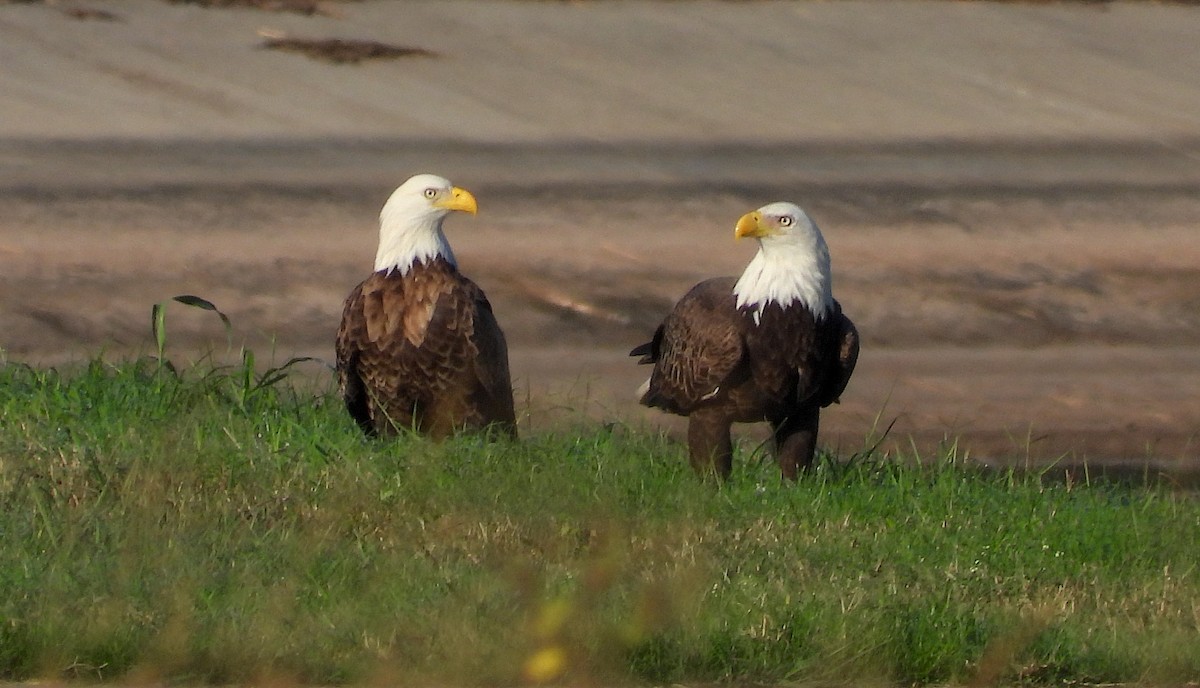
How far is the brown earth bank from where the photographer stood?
27.9 feet

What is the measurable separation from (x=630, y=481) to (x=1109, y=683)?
6.65 ft

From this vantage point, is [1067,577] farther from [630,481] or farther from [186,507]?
[186,507]

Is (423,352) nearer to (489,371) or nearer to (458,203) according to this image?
(489,371)

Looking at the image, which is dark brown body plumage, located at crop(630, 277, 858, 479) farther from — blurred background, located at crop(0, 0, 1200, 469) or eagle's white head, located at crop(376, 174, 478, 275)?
eagle's white head, located at crop(376, 174, 478, 275)

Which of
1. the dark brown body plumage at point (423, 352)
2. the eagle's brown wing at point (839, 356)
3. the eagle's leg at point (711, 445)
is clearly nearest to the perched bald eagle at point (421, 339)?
the dark brown body plumage at point (423, 352)

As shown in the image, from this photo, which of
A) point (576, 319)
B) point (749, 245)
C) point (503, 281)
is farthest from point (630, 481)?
point (749, 245)

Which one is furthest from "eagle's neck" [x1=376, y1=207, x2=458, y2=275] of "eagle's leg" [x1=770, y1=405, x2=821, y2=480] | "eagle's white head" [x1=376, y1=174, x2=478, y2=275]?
"eagle's leg" [x1=770, y1=405, x2=821, y2=480]

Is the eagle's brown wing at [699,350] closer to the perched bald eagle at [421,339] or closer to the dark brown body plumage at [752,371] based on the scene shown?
the dark brown body plumage at [752,371]

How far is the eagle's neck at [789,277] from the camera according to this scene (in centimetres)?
648

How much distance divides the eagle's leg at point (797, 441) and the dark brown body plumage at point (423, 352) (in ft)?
3.34

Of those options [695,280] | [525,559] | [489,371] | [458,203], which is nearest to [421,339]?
[489,371]

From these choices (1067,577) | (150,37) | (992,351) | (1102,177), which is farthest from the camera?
(150,37)

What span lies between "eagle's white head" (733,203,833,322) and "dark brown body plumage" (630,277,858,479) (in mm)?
39

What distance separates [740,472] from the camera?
6.80 m
